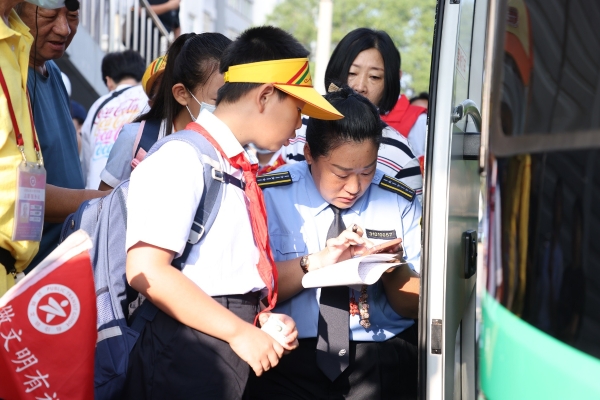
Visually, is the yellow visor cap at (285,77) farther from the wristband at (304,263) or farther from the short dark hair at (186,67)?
the short dark hair at (186,67)

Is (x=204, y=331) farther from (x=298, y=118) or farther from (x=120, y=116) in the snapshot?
(x=120, y=116)

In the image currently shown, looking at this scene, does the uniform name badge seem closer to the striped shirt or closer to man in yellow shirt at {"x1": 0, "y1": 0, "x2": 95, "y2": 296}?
man in yellow shirt at {"x1": 0, "y1": 0, "x2": 95, "y2": 296}

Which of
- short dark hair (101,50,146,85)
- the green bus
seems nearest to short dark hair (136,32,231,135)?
the green bus

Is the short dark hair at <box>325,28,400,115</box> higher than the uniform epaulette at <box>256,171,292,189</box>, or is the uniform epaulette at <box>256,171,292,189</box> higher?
the short dark hair at <box>325,28,400,115</box>

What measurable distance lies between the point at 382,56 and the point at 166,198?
210 cm

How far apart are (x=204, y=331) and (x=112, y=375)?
1.07 ft

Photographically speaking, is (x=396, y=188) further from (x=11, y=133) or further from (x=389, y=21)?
(x=389, y=21)

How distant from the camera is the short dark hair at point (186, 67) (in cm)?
325

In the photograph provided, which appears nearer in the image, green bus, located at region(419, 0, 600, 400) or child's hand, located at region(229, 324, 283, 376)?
green bus, located at region(419, 0, 600, 400)

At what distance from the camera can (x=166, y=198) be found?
7.22ft

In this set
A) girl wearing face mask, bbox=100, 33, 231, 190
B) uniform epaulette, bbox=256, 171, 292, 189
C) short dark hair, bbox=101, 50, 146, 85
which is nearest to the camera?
uniform epaulette, bbox=256, 171, 292, 189

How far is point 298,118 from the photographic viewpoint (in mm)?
2523

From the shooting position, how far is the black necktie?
2682mm

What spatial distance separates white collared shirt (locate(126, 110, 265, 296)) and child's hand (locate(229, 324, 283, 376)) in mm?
146
